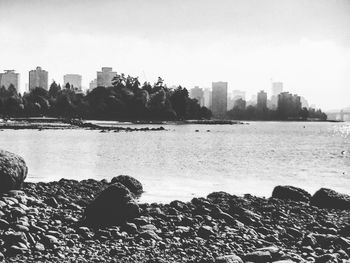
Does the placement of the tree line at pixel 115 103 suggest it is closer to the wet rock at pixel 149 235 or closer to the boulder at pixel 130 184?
the boulder at pixel 130 184

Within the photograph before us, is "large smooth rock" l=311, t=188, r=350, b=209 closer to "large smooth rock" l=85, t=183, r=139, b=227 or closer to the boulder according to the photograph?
the boulder

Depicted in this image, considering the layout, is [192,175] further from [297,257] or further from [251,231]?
[297,257]

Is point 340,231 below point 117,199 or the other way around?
below

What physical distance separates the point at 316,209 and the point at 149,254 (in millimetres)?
9713

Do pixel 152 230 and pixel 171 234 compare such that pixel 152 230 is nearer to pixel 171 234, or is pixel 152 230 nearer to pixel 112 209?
pixel 171 234

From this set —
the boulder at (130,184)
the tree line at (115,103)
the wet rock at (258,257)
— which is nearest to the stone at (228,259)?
the wet rock at (258,257)

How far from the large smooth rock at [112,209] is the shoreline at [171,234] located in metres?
0.31

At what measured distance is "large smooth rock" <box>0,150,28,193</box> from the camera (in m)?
15.6

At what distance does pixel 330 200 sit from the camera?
19.0 metres

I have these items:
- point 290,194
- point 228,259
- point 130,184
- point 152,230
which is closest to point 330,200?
point 290,194

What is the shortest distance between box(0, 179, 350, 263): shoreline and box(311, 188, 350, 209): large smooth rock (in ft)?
6.40

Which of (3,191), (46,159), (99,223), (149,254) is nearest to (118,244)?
(149,254)

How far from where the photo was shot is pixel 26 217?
12180 millimetres

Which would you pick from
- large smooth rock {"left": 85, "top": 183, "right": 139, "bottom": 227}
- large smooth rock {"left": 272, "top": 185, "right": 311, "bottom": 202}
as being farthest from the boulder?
large smooth rock {"left": 85, "top": 183, "right": 139, "bottom": 227}
